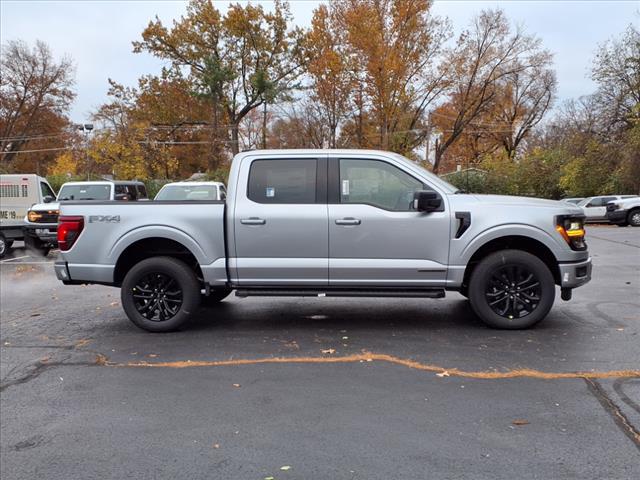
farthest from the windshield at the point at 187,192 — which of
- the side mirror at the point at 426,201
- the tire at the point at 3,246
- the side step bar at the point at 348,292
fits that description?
the side mirror at the point at 426,201

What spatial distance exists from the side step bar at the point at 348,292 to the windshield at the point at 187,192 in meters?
9.06

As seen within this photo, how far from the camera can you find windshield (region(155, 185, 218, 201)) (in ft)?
48.0

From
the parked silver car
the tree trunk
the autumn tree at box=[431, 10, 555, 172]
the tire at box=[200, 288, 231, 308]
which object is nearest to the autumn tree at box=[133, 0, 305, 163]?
the tree trunk

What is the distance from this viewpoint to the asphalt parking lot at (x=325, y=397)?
3.14 m

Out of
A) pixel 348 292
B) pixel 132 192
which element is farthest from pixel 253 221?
pixel 132 192

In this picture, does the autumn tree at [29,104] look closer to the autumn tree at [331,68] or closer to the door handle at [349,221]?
the autumn tree at [331,68]

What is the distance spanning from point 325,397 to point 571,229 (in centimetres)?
337

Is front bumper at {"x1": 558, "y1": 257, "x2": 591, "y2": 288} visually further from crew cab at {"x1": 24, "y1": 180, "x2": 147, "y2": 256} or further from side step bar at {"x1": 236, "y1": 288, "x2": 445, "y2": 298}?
crew cab at {"x1": 24, "y1": 180, "x2": 147, "y2": 256}

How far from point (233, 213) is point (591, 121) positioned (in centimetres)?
3116

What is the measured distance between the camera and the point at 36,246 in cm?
1419

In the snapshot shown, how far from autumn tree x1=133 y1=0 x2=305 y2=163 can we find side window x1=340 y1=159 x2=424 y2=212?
4223 cm

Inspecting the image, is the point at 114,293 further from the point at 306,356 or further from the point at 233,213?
the point at 306,356

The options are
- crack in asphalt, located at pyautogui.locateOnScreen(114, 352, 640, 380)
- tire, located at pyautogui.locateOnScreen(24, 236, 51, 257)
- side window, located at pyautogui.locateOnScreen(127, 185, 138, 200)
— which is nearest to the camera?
crack in asphalt, located at pyautogui.locateOnScreen(114, 352, 640, 380)

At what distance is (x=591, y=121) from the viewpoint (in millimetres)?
31172
